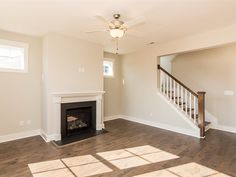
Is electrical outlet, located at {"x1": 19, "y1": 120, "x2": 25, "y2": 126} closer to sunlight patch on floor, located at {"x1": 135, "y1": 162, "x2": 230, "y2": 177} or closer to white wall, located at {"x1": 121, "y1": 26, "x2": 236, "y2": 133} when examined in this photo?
sunlight patch on floor, located at {"x1": 135, "y1": 162, "x2": 230, "y2": 177}

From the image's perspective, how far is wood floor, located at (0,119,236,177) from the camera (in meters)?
2.76

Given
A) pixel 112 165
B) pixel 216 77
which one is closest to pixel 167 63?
pixel 216 77

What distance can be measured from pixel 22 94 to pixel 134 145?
3.16 metres

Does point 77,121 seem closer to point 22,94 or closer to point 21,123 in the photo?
point 21,123

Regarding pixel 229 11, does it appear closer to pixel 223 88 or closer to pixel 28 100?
pixel 223 88

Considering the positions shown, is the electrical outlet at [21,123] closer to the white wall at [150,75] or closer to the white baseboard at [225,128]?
the white wall at [150,75]

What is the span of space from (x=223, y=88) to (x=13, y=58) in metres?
6.10

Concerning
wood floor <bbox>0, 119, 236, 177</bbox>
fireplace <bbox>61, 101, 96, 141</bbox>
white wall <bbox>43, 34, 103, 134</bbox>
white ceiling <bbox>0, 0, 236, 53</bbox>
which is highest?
white ceiling <bbox>0, 0, 236, 53</bbox>

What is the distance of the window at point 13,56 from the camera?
3.99m

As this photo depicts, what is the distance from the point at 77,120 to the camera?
4809 mm

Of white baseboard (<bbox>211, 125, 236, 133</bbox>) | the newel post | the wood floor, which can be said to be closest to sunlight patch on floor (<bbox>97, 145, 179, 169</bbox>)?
the wood floor

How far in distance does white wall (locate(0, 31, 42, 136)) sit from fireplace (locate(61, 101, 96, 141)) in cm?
81

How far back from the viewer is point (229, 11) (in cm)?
290

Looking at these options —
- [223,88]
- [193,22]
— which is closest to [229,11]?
[193,22]
